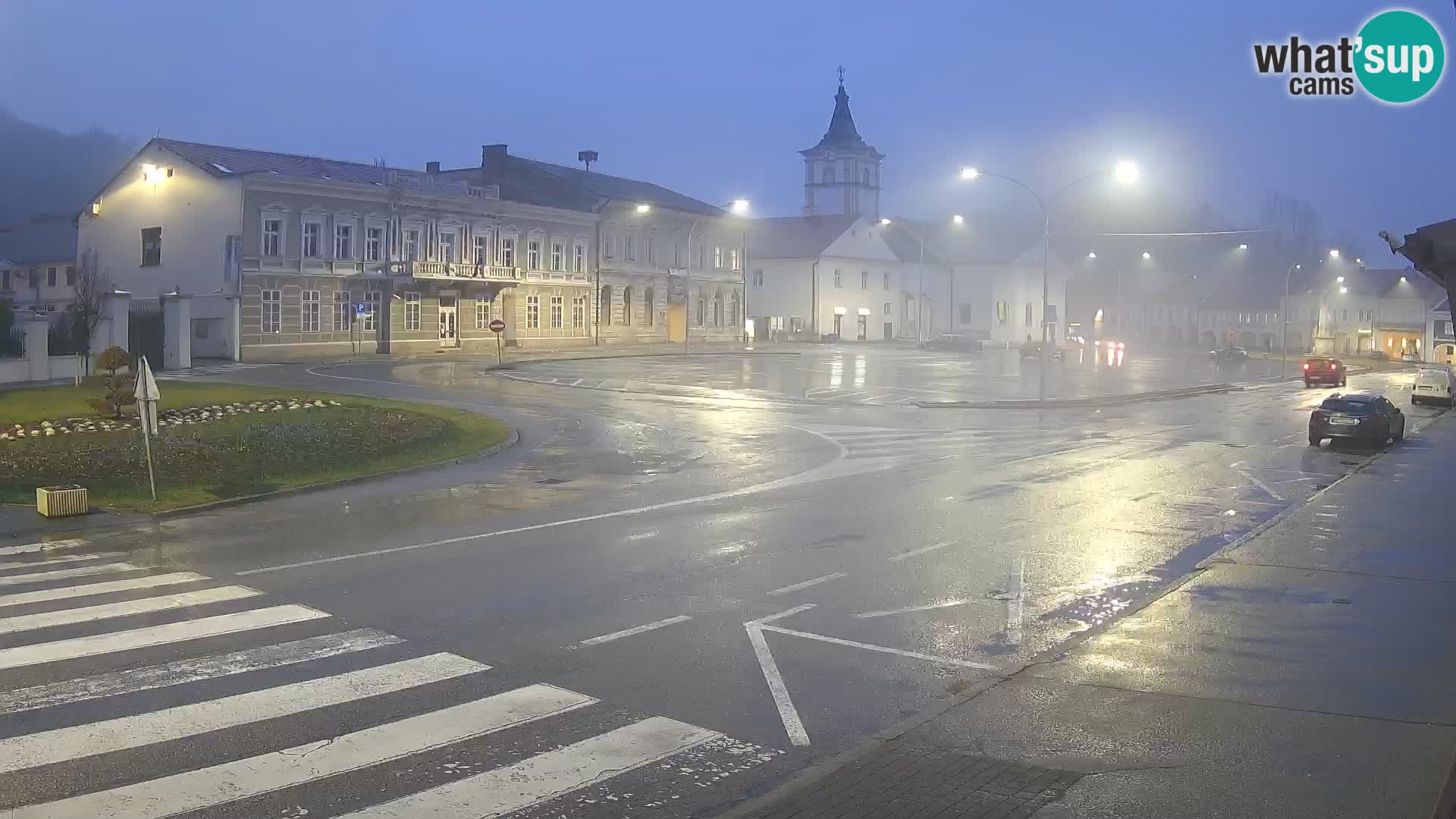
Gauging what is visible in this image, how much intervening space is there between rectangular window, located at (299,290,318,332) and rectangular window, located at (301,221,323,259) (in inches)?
70.9

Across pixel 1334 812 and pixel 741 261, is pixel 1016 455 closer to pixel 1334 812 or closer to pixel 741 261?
pixel 1334 812

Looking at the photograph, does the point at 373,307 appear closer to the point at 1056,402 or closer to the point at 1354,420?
the point at 1056,402

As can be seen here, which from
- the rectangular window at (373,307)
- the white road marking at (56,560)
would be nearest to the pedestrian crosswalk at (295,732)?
the white road marking at (56,560)

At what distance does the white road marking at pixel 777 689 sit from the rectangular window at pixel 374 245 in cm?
5608

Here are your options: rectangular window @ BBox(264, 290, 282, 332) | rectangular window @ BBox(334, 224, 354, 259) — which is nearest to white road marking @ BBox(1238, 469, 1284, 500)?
rectangular window @ BBox(264, 290, 282, 332)

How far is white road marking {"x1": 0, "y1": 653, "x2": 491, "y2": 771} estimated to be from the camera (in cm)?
829

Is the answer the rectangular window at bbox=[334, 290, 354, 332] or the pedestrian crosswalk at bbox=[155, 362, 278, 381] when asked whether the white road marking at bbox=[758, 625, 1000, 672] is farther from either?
the rectangular window at bbox=[334, 290, 354, 332]

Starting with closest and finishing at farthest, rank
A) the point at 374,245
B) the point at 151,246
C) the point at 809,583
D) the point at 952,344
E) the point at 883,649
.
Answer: the point at 883,649 → the point at 809,583 → the point at 151,246 → the point at 374,245 → the point at 952,344

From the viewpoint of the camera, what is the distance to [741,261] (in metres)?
94.6

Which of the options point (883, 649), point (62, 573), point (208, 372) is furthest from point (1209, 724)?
point (208, 372)

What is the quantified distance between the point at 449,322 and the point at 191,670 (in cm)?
6006

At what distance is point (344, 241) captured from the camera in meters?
63.0

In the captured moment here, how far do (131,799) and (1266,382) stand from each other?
66451mm

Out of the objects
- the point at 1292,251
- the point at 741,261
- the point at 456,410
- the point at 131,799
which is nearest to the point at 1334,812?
the point at 131,799
